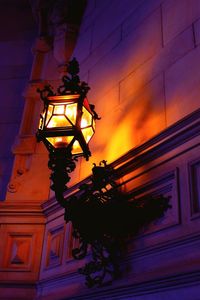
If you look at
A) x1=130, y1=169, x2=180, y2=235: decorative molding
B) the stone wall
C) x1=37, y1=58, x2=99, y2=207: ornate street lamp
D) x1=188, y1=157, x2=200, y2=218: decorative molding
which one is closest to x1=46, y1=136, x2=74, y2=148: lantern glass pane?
x1=37, y1=58, x2=99, y2=207: ornate street lamp

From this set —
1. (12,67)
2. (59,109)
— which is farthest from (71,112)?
(12,67)

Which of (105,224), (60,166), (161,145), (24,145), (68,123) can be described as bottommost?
(105,224)

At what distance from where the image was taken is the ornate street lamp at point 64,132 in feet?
8.23

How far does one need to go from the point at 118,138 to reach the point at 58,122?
2.18ft

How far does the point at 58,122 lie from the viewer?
8.39 ft

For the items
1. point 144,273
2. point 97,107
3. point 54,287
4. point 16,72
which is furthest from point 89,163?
point 16,72

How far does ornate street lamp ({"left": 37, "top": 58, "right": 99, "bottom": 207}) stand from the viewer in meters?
2.51

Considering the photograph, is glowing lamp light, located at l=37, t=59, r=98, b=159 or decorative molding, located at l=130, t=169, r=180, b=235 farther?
glowing lamp light, located at l=37, t=59, r=98, b=159

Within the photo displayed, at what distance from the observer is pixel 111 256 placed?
2.49 metres

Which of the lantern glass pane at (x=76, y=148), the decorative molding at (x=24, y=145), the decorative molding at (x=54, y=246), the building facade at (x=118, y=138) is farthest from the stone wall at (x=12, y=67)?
the lantern glass pane at (x=76, y=148)

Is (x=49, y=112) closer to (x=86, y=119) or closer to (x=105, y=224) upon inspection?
(x=86, y=119)

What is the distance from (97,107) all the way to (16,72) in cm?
179

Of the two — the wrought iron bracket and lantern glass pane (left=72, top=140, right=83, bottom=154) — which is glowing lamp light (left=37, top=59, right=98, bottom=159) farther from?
the wrought iron bracket

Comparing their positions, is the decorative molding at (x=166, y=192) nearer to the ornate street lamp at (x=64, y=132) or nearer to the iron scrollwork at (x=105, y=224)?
the iron scrollwork at (x=105, y=224)
